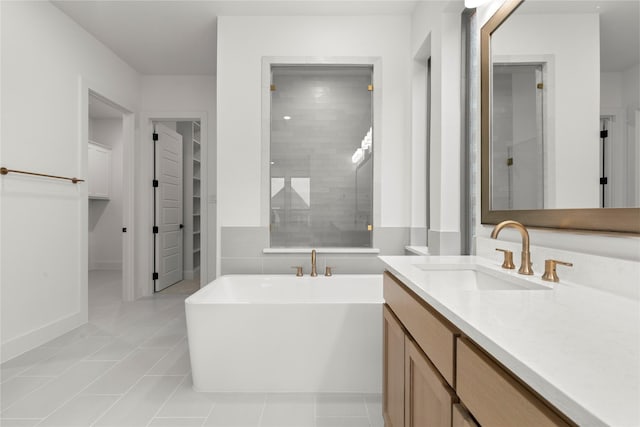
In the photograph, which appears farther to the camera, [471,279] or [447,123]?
[447,123]

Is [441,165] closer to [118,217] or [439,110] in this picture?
[439,110]

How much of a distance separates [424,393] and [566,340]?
51 centimetres

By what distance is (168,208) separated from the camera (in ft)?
14.5

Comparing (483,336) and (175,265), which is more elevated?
(483,336)

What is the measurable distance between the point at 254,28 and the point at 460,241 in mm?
2361

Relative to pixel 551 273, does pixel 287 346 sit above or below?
below

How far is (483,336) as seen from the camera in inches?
23.5

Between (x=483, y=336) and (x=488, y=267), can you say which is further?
(x=488, y=267)

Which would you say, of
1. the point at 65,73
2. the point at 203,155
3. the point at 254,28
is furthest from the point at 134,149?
the point at 254,28

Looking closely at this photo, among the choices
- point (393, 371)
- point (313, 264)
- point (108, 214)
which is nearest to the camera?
point (393, 371)

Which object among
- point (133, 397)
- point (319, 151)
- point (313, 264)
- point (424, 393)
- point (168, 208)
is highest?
point (319, 151)

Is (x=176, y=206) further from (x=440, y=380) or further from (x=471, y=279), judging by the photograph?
(x=440, y=380)

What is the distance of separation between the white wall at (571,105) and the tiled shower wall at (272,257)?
5.57 feet

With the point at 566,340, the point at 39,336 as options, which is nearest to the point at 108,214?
the point at 39,336
